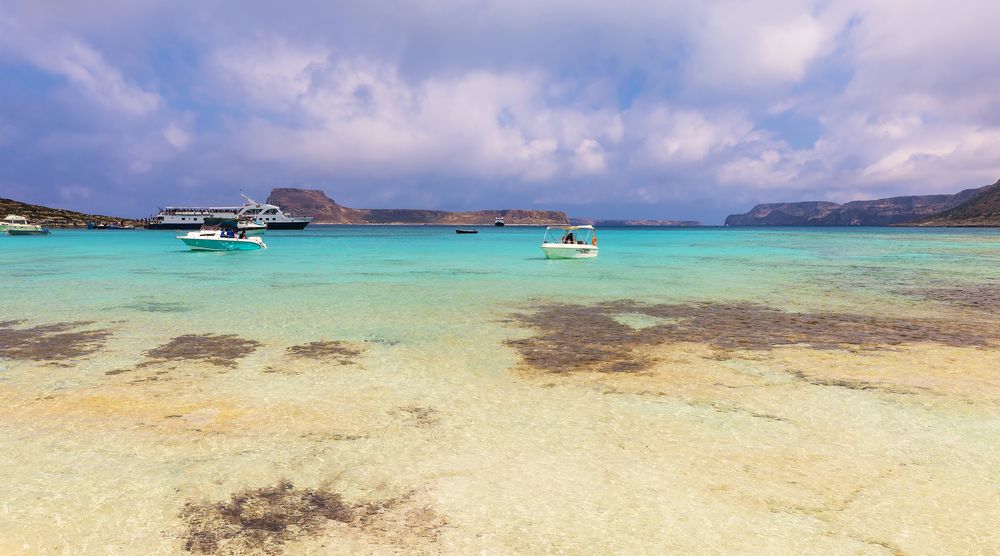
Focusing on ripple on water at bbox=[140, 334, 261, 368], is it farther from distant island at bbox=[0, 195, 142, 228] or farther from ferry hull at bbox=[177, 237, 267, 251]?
distant island at bbox=[0, 195, 142, 228]

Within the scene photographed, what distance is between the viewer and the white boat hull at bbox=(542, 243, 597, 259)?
40.2 metres

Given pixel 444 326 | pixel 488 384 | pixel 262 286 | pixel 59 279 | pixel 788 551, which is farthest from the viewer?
pixel 59 279

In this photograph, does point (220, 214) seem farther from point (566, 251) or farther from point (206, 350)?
point (206, 350)

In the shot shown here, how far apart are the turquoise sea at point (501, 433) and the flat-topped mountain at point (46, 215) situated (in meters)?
159

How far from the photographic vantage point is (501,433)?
737 centimetres

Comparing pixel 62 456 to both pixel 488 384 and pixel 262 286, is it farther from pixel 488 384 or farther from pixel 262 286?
pixel 262 286

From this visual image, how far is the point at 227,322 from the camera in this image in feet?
51.1

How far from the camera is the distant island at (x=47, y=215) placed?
13888 centimetres

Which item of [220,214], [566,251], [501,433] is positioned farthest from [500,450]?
[220,214]

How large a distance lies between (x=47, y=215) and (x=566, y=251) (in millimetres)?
170544

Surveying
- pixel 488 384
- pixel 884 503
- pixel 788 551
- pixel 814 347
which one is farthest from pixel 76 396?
pixel 814 347

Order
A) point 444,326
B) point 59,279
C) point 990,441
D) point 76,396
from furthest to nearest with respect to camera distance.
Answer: point 59,279 → point 444,326 → point 76,396 → point 990,441

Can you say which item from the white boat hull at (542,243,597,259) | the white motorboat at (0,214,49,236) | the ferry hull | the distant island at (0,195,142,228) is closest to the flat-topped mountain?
the distant island at (0,195,142,228)

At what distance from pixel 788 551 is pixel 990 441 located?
4.29 metres
